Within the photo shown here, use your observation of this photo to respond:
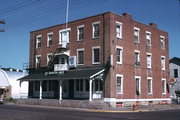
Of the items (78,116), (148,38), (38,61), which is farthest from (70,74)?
(78,116)

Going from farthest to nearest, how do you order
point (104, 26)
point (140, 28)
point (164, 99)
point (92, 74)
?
point (164, 99), point (140, 28), point (104, 26), point (92, 74)

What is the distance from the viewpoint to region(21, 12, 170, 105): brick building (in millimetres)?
34156

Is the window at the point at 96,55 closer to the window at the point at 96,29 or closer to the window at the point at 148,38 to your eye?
the window at the point at 96,29

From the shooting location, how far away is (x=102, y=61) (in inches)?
1353

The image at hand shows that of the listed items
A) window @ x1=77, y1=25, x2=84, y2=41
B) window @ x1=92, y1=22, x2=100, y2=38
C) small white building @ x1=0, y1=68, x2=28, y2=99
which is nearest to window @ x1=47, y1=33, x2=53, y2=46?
window @ x1=77, y1=25, x2=84, y2=41

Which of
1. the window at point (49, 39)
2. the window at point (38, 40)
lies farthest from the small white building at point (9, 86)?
the window at point (49, 39)

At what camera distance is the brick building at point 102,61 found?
112 ft

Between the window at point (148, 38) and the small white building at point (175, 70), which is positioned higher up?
the window at point (148, 38)

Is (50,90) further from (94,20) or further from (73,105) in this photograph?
(94,20)

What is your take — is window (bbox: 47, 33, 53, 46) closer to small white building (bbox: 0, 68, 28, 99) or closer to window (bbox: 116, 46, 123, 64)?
window (bbox: 116, 46, 123, 64)

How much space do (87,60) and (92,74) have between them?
3.97 metres

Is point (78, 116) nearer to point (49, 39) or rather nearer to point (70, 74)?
point (70, 74)

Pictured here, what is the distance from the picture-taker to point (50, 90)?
41.0 m

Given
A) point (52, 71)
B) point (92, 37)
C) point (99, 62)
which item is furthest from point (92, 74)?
point (52, 71)
